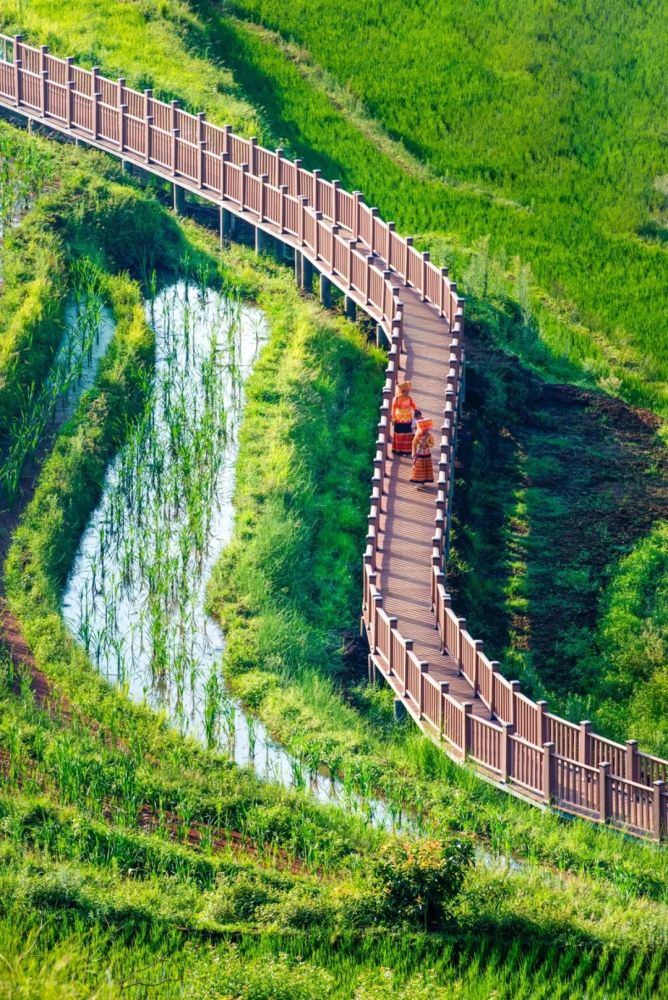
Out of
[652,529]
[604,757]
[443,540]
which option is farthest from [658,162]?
[604,757]

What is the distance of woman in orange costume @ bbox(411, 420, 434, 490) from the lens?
4019 centimetres

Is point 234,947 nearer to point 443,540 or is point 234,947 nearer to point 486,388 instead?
point 443,540

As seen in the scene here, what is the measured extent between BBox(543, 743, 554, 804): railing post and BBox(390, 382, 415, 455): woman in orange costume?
902cm

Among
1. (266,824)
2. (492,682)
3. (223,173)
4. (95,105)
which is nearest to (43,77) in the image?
(95,105)

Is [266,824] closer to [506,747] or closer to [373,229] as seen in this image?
[506,747]

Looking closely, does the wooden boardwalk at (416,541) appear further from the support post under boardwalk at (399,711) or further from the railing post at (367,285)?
the railing post at (367,285)

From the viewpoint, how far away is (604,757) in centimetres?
3328

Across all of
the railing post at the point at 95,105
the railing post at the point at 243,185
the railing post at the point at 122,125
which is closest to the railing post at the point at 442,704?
the railing post at the point at 243,185

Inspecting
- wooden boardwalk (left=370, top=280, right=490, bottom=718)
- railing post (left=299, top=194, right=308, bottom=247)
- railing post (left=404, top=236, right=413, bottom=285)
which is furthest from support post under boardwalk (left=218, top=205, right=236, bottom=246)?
wooden boardwalk (left=370, top=280, right=490, bottom=718)

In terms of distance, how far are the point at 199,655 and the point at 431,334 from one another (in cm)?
961

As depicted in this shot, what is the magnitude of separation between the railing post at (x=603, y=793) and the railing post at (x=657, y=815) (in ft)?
2.07

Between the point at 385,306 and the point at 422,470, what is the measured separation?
5707 mm

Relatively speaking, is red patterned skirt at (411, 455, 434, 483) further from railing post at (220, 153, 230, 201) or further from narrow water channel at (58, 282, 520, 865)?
railing post at (220, 153, 230, 201)

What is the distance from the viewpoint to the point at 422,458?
40.2 m
